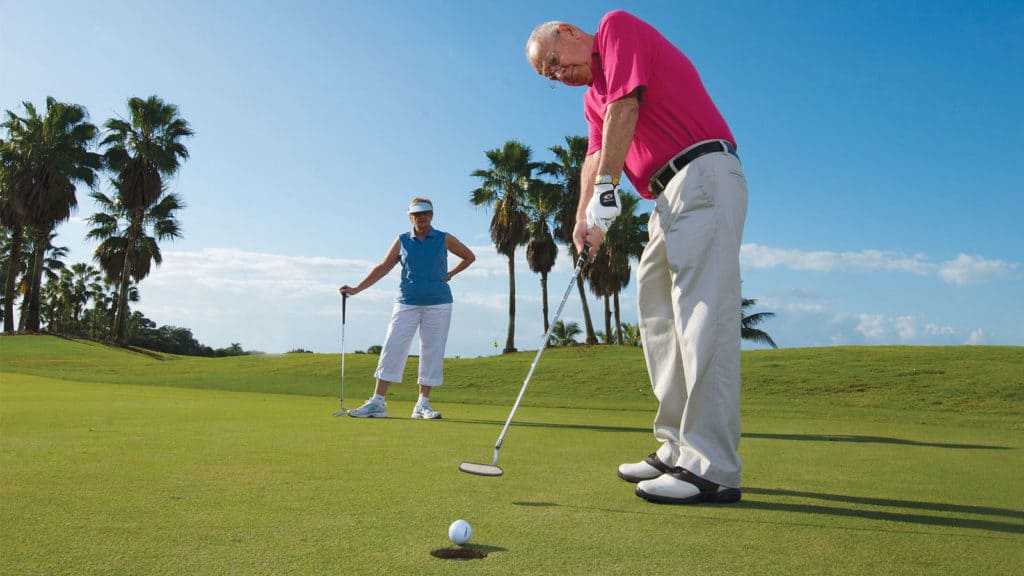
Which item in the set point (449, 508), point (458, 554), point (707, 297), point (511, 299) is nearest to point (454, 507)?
point (449, 508)

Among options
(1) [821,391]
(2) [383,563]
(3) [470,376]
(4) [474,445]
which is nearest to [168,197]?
(3) [470,376]

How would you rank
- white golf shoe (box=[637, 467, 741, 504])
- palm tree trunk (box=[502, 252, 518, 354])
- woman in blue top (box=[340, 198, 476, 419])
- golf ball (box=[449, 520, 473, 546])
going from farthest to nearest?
palm tree trunk (box=[502, 252, 518, 354])
woman in blue top (box=[340, 198, 476, 419])
white golf shoe (box=[637, 467, 741, 504])
golf ball (box=[449, 520, 473, 546])

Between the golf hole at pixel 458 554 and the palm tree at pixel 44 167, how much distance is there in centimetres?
3586

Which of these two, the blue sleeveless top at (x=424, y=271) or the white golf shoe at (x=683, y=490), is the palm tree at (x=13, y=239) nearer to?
the blue sleeveless top at (x=424, y=271)

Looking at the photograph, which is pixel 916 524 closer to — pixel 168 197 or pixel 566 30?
pixel 566 30

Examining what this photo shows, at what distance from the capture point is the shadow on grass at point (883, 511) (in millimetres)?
2652

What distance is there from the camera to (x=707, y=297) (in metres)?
3.25

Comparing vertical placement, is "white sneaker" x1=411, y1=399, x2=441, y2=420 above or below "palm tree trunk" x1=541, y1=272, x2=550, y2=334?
below

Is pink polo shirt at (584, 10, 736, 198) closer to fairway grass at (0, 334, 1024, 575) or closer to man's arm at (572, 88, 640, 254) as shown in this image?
man's arm at (572, 88, 640, 254)

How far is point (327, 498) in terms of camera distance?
9.14 ft

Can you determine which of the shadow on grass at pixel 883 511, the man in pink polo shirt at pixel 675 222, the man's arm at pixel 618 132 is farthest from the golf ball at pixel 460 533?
the man's arm at pixel 618 132

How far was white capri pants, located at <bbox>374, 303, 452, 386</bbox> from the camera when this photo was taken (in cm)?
766

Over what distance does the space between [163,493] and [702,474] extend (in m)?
2.14

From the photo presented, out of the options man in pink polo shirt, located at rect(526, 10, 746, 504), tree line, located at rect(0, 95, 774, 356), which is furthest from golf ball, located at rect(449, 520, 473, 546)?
tree line, located at rect(0, 95, 774, 356)
